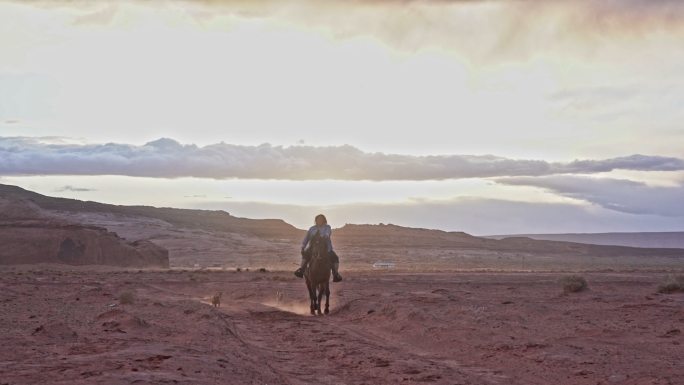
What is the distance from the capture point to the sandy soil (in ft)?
32.7

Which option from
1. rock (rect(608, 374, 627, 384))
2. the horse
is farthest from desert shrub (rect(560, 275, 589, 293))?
rock (rect(608, 374, 627, 384))

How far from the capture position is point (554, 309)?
2030 centimetres

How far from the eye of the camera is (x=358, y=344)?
14156 mm

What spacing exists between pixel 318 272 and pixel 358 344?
28.7 feet

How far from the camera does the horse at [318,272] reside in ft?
74.7

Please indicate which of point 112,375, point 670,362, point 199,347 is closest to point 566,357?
point 670,362

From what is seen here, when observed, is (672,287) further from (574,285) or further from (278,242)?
(278,242)

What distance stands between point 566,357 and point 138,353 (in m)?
6.34

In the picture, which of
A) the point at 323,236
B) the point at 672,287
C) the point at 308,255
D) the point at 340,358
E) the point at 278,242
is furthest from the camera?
the point at 278,242

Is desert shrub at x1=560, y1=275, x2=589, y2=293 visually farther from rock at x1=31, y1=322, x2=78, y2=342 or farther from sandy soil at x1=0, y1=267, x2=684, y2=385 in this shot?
rock at x1=31, y1=322, x2=78, y2=342

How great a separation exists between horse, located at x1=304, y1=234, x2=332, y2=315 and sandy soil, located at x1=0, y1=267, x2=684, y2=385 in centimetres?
120

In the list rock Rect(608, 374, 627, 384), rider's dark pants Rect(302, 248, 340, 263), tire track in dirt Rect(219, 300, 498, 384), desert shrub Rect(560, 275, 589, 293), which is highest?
rider's dark pants Rect(302, 248, 340, 263)

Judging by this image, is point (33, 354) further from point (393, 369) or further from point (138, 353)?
point (393, 369)

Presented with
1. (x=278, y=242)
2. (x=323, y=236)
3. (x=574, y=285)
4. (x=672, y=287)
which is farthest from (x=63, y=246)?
(x=278, y=242)
